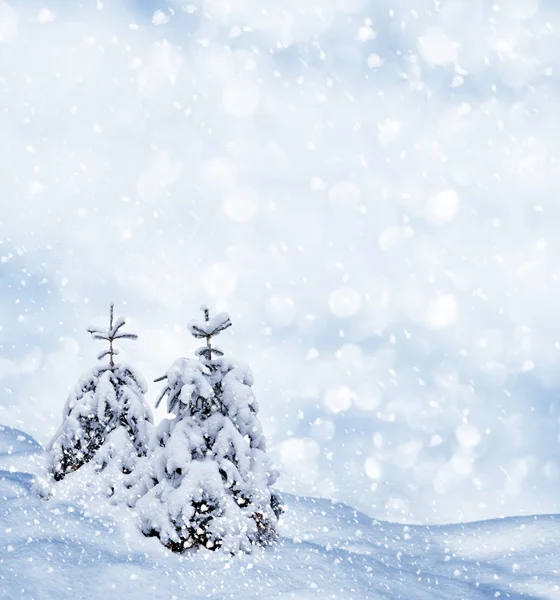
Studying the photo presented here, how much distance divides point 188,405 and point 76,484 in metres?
4.50

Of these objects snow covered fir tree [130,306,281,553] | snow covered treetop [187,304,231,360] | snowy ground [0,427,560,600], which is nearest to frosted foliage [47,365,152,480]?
snowy ground [0,427,560,600]

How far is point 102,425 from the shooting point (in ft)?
54.6

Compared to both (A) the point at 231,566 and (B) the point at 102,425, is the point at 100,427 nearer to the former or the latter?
(B) the point at 102,425

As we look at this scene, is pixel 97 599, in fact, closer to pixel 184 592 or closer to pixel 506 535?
pixel 184 592

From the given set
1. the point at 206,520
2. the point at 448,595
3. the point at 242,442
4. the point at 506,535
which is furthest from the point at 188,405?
the point at 506,535

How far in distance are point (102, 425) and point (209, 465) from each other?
15.5 feet

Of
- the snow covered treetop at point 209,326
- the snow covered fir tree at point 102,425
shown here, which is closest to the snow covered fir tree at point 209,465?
the snow covered treetop at point 209,326

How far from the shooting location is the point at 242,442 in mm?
13711

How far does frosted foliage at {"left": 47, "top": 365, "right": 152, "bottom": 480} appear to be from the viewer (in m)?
16.4

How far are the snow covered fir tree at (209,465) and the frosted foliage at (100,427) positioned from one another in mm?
2279

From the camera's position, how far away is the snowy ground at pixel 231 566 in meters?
12.0

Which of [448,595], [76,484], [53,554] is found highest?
[76,484]

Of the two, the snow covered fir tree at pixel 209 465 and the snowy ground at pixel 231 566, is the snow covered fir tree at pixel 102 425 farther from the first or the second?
the snow covered fir tree at pixel 209 465

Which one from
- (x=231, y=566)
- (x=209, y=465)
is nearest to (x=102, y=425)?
(x=209, y=465)
